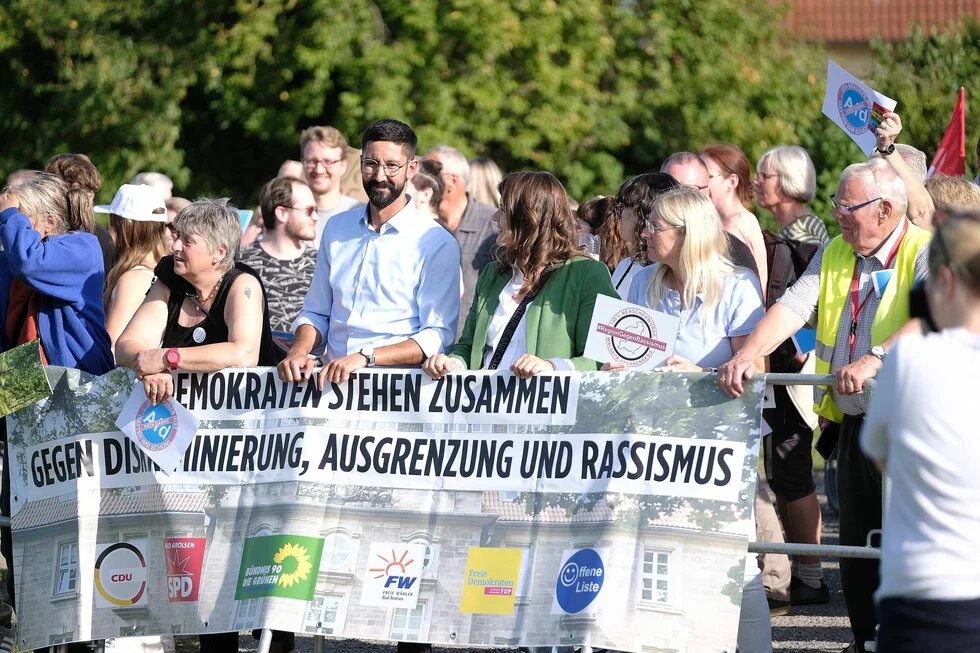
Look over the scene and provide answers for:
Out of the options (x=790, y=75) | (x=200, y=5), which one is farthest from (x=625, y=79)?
(x=200, y=5)

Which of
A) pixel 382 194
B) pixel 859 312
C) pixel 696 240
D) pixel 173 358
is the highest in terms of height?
pixel 382 194

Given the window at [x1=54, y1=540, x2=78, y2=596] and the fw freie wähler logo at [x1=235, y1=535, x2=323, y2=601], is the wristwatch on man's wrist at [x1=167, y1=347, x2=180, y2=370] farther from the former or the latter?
the window at [x1=54, y1=540, x2=78, y2=596]

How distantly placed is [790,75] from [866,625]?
18.2m

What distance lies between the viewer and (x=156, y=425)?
5.78m

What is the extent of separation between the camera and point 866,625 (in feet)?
18.4

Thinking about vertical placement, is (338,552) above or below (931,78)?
below

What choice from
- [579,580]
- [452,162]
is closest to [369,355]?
[579,580]

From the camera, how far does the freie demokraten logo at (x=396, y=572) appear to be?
541 cm

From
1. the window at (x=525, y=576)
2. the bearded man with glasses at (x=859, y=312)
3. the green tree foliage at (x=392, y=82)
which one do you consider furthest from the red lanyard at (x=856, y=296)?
the green tree foliage at (x=392, y=82)

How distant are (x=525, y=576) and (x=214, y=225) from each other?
1993mm

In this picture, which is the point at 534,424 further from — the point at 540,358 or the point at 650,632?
the point at 650,632

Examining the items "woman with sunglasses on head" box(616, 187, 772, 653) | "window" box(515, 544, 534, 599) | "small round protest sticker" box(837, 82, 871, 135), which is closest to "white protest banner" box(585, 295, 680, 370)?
"woman with sunglasses on head" box(616, 187, 772, 653)

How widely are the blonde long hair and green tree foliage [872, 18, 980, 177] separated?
1030 centimetres

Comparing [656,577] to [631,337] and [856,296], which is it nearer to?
[631,337]
